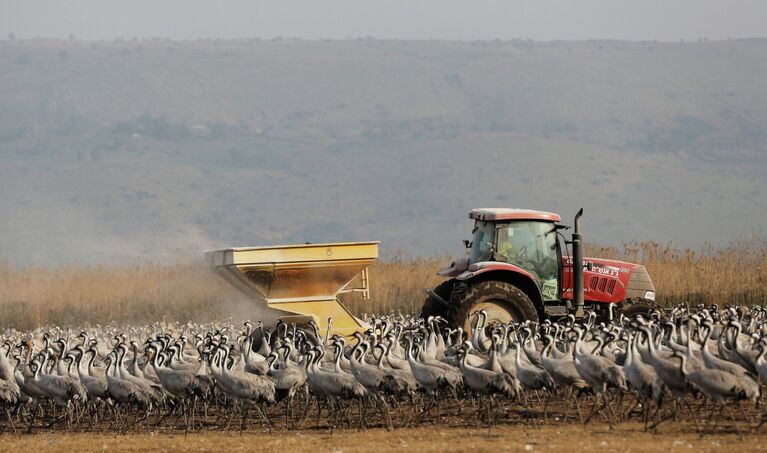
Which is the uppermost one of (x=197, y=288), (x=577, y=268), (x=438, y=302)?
(x=577, y=268)

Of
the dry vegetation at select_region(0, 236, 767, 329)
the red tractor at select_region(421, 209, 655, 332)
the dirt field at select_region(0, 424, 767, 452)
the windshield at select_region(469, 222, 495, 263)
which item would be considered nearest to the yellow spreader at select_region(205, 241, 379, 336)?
the red tractor at select_region(421, 209, 655, 332)

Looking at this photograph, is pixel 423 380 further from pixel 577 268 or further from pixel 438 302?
pixel 438 302

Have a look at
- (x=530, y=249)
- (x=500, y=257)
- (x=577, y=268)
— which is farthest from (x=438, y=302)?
(x=577, y=268)

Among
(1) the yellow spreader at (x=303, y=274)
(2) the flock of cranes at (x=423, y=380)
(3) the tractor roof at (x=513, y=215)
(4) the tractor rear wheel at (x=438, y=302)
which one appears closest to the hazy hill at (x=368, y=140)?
(1) the yellow spreader at (x=303, y=274)

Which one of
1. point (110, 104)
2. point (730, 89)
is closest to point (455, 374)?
point (110, 104)

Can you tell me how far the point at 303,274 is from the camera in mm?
22000

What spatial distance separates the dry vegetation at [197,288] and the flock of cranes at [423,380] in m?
10.0

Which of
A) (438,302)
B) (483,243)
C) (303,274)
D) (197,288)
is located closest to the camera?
(483,243)

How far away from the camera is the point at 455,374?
16.7 meters

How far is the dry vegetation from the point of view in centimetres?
3062

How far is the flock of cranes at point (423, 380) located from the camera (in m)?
15.6

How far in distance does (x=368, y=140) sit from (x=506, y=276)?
12548cm

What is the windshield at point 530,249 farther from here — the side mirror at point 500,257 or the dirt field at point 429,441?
the dirt field at point 429,441

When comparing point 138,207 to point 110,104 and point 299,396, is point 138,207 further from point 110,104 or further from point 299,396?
point 299,396
